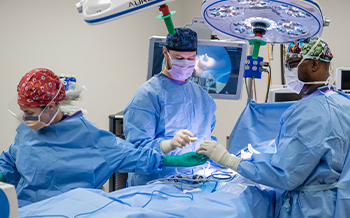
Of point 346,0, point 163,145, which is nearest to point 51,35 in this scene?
point 163,145

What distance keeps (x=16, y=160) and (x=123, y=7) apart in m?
1.10

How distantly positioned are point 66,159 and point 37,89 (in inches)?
14.6

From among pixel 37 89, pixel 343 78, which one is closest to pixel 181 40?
pixel 37 89

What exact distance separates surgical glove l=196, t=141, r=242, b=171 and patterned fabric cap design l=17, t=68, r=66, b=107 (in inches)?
31.4

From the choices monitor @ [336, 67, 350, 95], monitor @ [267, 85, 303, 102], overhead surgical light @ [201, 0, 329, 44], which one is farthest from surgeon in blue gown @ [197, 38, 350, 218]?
monitor @ [336, 67, 350, 95]

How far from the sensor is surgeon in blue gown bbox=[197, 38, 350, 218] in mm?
1440

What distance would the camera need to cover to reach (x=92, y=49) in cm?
373

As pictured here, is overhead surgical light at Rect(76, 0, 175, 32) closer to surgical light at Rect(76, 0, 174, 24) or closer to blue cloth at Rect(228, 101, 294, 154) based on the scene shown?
surgical light at Rect(76, 0, 174, 24)

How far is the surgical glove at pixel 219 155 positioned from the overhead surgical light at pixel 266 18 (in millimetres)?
550

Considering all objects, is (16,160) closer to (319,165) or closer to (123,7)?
(123,7)

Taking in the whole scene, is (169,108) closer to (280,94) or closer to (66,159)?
(66,159)

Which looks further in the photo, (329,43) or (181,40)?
(329,43)

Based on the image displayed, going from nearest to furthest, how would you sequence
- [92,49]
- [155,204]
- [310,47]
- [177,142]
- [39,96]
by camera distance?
[155,204], [310,47], [39,96], [177,142], [92,49]

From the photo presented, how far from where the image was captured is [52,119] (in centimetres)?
173
